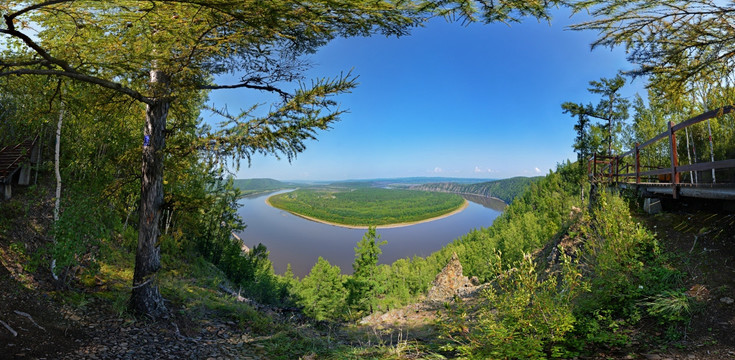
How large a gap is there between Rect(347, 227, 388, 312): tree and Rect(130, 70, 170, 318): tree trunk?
69.6 ft

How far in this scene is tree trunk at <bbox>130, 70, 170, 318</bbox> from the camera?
5469 mm

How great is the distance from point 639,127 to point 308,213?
118 meters

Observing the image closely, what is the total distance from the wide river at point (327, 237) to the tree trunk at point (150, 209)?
2629 inches

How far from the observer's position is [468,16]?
4.12 m

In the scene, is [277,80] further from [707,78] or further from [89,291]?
[707,78]

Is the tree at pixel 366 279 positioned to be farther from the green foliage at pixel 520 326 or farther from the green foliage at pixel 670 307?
the green foliage at pixel 520 326

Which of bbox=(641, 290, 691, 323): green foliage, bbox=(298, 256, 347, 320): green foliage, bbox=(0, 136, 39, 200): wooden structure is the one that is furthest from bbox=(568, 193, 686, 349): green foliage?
bbox=(298, 256, 347, 320): green foliage

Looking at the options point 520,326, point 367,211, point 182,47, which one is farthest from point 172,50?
point 367,211

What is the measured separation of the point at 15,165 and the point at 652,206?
611 inches

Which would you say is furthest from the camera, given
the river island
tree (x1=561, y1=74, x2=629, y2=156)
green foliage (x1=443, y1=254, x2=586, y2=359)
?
the river island

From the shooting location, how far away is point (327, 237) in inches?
4107

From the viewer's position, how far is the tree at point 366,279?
2549 cm

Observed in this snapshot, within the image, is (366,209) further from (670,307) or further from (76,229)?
(670,307)

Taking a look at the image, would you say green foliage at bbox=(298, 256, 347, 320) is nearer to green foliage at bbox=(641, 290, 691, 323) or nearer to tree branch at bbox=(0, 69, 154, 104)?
tree branch at bbox=(0, 69, 154, 104)
